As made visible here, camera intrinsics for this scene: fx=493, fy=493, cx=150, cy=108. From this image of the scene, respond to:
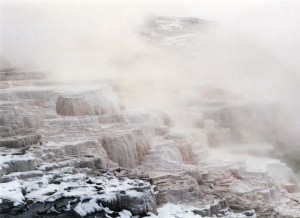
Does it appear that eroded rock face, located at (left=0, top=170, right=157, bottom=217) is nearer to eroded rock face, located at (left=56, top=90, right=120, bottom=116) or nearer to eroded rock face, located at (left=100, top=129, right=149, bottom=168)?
eroded rock face, located at (left=100, top=129, right=149, bottom=168)

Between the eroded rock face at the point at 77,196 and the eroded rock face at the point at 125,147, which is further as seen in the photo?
the eroded rock face at the point at 125,147

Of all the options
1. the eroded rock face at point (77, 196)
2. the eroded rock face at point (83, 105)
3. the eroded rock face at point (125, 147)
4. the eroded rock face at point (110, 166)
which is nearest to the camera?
the eroded rock face at point (77, 196)

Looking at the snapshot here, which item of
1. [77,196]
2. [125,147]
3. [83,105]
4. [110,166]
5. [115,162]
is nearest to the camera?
[77,196]

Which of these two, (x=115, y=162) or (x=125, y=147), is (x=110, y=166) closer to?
(x=115, y=162)

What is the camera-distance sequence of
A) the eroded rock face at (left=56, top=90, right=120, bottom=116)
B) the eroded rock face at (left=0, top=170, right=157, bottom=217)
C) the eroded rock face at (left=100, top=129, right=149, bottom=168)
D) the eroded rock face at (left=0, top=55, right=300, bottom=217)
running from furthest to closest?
1. the eroded rock face at (left=56, top=90, right=120, bottom=116)
2. the eroded rock face at (left=100, top=129, right=149, bottom=168)
3. the eroded rock face at (left=0, top=55, right=300, bottom=217)
4. the eroded rock face at (left=0, top=170, right=157, bottom=217)

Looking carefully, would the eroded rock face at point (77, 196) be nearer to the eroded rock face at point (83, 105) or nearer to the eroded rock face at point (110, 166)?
the eroded rock face at point (110, 166)

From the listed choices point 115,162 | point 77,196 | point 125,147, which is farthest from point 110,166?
point 77,196

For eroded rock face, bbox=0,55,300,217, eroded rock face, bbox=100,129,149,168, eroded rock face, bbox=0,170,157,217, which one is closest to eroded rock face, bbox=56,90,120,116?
eroded rock face, bbox=0,55,300,217

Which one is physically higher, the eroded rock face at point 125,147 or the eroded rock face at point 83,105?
the eroded rock face at point 83,105

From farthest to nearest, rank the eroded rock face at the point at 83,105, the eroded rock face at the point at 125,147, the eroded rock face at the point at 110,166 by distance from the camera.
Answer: the eroded rock face at the point at 83,105
the eroded rock face at the point at 125,147
the eroded rock face at the point at 110,166

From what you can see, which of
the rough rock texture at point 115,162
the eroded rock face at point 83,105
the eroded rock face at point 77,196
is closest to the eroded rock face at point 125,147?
the rough rock texture at point 115,162

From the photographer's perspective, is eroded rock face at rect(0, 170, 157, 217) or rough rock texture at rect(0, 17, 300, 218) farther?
rough rock texture at rect(0, 17, 300, 218)

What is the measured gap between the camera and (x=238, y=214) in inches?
582

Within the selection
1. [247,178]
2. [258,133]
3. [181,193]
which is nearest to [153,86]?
[258,133]
